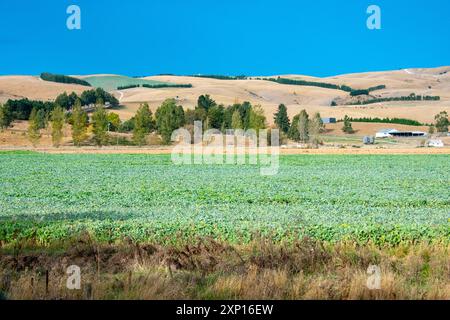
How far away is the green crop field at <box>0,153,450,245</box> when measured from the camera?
1595cm

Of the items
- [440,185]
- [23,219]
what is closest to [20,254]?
[23,219]

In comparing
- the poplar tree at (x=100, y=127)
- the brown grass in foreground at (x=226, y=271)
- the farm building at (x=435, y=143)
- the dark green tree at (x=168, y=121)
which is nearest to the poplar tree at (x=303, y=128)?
the farm building at (x=435, y=143)

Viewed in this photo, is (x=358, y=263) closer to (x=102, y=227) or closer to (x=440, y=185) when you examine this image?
(x=102, y=227)

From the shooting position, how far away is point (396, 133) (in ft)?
541

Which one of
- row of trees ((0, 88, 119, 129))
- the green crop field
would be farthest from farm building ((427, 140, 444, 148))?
the green crop field

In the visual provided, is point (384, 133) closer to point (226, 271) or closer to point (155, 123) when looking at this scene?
point (155, 123)

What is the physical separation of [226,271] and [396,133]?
160808 mm

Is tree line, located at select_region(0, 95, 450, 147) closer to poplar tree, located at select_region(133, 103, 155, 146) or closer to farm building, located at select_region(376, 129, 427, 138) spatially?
poplar tree, located at select_region(133, 103, 155, 146)

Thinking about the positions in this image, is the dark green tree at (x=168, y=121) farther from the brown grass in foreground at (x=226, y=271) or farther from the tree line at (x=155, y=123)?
the brown grass in foreground at (x=226, y=271)

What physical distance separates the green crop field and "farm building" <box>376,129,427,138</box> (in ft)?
426

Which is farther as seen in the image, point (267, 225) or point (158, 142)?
point (158, 142)

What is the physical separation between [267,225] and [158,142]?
104552mm

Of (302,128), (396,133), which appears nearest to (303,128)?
(302,128)

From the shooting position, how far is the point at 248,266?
12.2 metres
